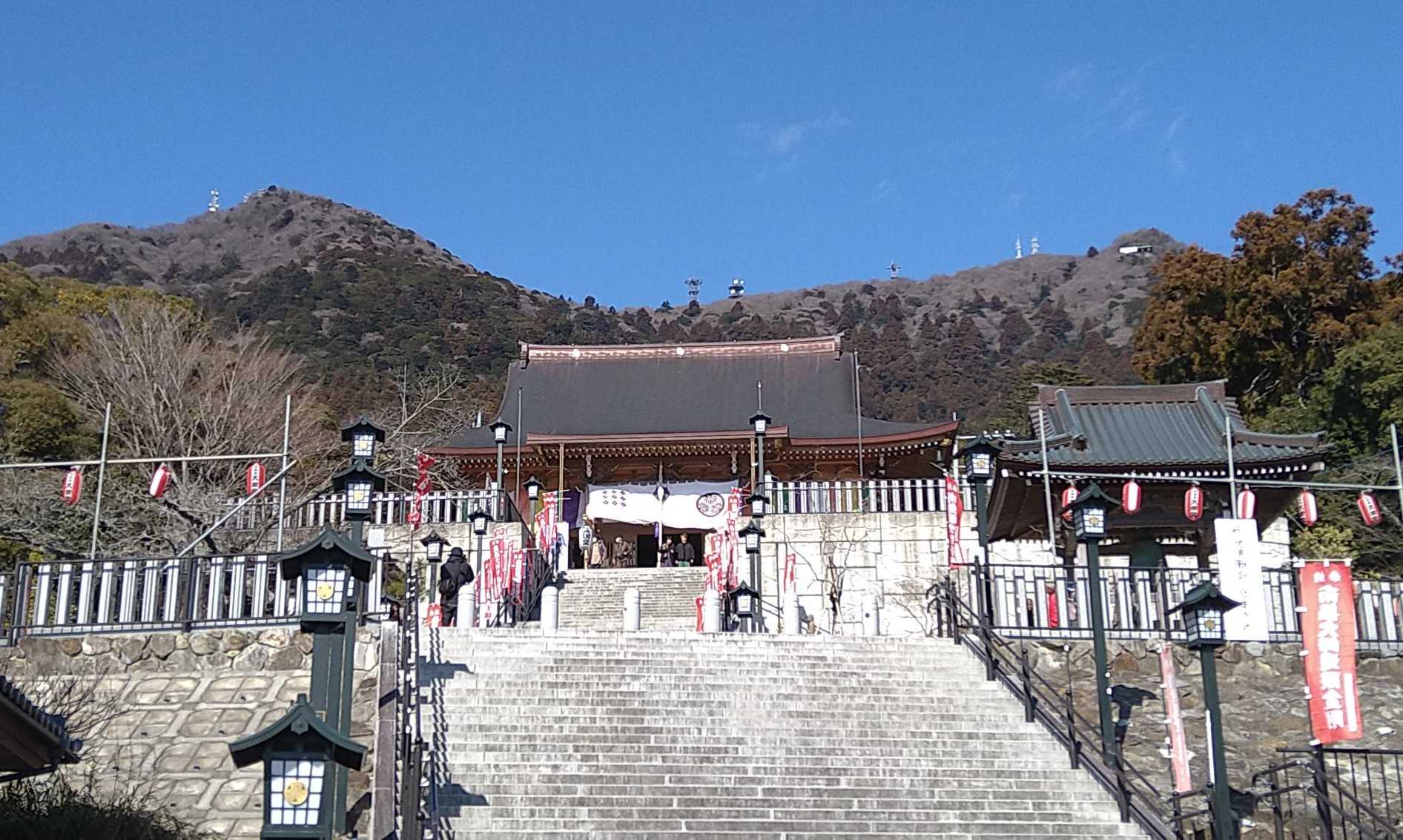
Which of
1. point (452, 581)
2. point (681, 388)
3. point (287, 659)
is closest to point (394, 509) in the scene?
point (452, 581)

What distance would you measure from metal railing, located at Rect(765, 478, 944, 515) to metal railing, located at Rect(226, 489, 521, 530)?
528 cm

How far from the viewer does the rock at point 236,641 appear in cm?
1469

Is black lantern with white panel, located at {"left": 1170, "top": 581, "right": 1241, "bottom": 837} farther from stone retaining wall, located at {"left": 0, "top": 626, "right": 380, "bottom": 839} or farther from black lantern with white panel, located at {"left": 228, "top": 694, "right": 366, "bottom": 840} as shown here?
black lantern with white panel, located at {"left": 228, "top": 694, "right": 366, "bottom": 840}

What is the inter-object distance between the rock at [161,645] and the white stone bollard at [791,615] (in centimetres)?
807

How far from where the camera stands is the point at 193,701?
43.6ft

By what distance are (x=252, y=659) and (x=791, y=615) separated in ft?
26.0

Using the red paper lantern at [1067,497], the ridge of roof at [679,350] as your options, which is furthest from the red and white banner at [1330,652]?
the ridge of roof at [679,350]

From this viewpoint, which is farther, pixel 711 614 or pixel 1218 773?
pixel 711 614

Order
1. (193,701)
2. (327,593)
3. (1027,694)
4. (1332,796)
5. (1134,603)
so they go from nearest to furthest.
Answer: (327,593), (1332,796), (1027,694), (193,701), (1134,603)

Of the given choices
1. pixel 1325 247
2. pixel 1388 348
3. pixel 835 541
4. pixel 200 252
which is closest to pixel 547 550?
pixel 835 541

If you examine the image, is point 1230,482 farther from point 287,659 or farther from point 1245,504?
point 287,659

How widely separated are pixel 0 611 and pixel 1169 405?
A: 19.1m

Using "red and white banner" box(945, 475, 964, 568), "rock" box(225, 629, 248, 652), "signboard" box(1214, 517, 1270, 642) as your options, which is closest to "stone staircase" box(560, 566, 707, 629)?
"red and white banner" box(945, 475, 964, 568)

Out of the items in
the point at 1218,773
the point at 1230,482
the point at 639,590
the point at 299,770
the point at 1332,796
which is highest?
the point at 1230,482
